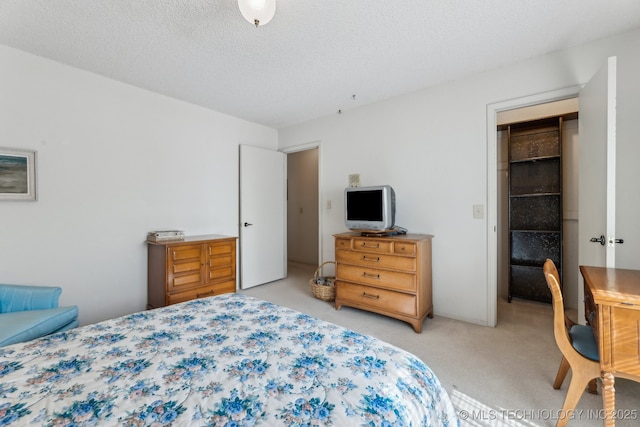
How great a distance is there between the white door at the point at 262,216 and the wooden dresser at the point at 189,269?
714 millimetres

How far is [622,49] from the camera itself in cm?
211

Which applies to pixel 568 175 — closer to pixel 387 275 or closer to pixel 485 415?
pixel 387 275

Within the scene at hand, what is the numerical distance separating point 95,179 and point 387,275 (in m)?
3.00

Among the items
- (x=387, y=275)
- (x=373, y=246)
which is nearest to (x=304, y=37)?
(x=373, y=246)

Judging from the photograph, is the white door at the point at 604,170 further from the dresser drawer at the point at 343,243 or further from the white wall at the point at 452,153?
the dresser drawer at the point at 343,243

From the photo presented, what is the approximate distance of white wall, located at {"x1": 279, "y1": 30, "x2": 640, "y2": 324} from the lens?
2412 mm

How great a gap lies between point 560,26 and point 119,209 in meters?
4.13

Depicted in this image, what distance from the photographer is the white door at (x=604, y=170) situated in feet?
5.98

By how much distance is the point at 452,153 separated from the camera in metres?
2.85

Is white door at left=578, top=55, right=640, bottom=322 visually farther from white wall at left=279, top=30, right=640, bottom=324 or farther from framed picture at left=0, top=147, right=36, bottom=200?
framed picture at left=0, top=147, right=36, bottom=200

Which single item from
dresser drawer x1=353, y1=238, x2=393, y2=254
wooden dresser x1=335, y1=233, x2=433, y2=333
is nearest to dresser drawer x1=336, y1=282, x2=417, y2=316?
wooden dresser x1=335, y1=233, x2=433, y2=333

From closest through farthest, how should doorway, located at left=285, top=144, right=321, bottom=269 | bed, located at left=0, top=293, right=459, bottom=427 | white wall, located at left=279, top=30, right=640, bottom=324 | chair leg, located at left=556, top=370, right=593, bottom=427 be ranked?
bed, located at left=0, top=293, right=459, bottom=427
chair leg, located at left=556, top=370, right=593, bottom=427
white wall, located at left=279, top=30, right=640, bottom=324
doorway, located at left=285, top=144, right=321, bottom=269

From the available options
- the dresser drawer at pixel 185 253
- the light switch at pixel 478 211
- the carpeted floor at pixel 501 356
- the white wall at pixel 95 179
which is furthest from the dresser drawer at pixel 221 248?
the light switch at pixel 478 211

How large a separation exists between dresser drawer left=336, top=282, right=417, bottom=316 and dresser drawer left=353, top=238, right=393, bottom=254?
1.29 feet
